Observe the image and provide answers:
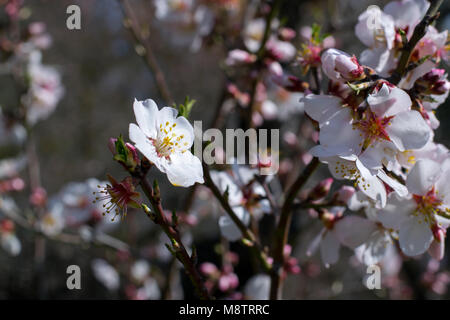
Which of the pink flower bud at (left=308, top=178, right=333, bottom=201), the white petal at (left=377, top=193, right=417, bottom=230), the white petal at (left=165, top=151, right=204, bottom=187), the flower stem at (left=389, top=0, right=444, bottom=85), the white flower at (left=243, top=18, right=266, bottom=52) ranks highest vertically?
the white flower at (left=243, top=18, right=266, bottom=52)

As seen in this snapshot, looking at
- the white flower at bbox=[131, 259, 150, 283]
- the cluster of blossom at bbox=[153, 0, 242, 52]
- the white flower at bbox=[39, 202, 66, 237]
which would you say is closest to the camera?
the cluster of blossom at bbox=[153, 0, 242, 52]

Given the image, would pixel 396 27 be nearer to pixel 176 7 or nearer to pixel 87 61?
pixel 176 7

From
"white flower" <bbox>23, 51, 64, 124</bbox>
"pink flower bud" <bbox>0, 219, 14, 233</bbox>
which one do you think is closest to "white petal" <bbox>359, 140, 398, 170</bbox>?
"pink flower bud" <bbox>0, 219, 14, 233</bbox>

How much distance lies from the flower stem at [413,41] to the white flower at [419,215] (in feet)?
0.70

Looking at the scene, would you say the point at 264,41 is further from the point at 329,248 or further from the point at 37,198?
the point at 37,198

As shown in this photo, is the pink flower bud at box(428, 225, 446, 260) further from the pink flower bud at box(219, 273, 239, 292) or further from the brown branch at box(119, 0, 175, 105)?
the brown branch at box(119, 0, 175, 105)

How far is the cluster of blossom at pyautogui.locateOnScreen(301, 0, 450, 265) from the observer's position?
0.81m

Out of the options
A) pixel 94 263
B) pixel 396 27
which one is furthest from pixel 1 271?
pixel 396 27

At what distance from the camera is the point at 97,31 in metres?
5.58

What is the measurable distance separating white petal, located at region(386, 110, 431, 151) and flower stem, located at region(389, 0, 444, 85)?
10 centimetres

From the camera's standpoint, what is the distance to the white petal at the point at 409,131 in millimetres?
799

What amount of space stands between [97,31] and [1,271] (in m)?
3.62

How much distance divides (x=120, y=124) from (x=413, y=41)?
4.10m

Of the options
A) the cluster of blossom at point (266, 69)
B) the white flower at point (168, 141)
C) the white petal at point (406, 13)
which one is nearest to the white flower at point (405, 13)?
the white petal at point (406, 13)
